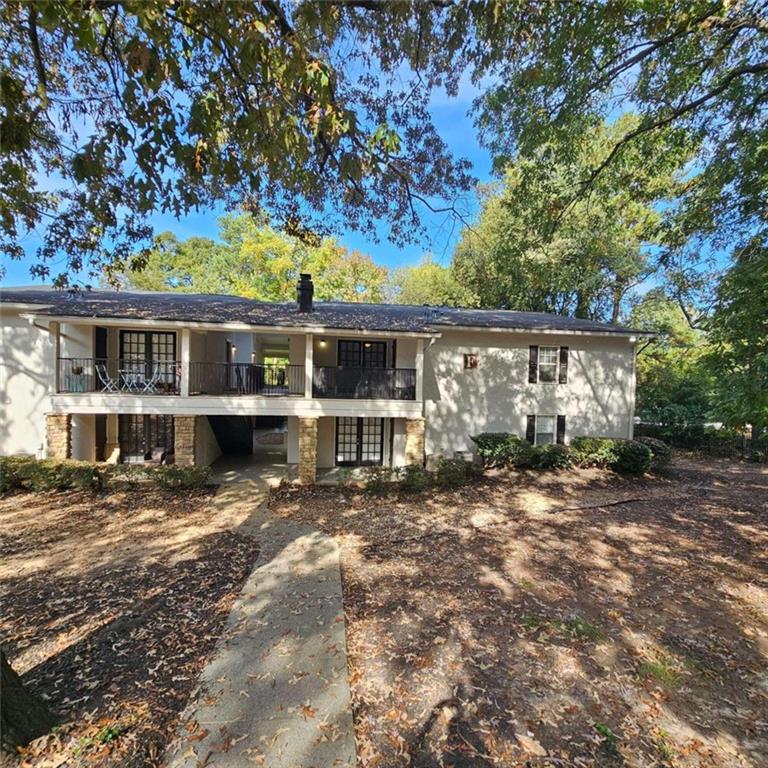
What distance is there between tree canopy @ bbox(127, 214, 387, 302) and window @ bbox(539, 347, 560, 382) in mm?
15312

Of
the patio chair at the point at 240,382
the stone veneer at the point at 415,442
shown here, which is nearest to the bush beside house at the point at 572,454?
the stone veneer at the point at 415,442

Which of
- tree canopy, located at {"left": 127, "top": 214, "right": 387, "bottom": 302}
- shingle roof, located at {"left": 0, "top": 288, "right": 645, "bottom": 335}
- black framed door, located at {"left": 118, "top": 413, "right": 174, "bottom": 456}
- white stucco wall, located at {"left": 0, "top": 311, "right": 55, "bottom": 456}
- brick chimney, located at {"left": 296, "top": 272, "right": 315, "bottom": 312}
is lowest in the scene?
black framed door, located at {"left": 118, "top": 413, "right": 174, "bottom": 456}

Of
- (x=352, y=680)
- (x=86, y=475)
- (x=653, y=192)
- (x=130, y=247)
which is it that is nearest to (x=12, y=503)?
(x=86, y=475)

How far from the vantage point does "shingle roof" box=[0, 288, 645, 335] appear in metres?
10.1

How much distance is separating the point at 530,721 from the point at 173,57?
607 centimetres

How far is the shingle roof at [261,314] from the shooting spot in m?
10.1

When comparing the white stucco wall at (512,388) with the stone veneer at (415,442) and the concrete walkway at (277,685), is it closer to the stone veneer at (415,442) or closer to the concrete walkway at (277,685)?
the stone veneer at (415,442)

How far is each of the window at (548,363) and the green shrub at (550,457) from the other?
251 cm

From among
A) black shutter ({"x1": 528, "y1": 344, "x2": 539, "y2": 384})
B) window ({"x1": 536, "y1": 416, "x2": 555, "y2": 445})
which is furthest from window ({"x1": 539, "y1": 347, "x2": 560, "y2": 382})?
window ({"x1": 536, "y1": 416, "x2": 555, "y2": 445})

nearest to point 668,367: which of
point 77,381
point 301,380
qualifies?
point 301,380

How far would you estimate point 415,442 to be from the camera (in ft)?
36.8

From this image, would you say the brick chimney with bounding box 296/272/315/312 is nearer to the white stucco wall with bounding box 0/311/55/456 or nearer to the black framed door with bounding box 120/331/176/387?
the black framed door with bounding box 120/331/176/387

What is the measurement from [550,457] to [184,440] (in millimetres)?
10413

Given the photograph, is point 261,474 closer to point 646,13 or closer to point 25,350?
point 25,350
